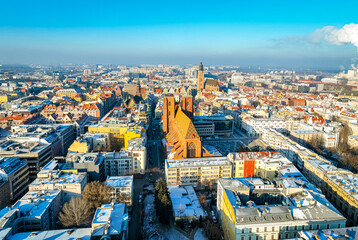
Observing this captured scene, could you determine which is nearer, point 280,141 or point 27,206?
point 27,206

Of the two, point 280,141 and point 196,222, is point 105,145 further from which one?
point 280,141

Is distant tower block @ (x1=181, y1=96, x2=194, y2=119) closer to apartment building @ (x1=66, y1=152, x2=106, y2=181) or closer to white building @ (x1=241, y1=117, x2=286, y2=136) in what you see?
white building @ (x1=241, y1=117, x2=286, y2=136)

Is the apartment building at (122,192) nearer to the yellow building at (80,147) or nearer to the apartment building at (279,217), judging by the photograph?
the apartment building at (279,217)

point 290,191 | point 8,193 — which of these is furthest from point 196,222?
point 8,193

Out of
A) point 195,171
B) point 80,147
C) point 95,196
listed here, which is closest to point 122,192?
point 95,196

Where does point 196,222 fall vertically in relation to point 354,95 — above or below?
below

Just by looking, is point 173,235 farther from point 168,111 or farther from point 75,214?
point 168,111

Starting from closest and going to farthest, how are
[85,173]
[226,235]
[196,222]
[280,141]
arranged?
[226,235], [196,222], [85,173], [280,141]

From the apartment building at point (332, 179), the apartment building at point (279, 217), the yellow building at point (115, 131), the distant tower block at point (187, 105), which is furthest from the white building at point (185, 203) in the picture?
the distant tower block at point (187, 105)
